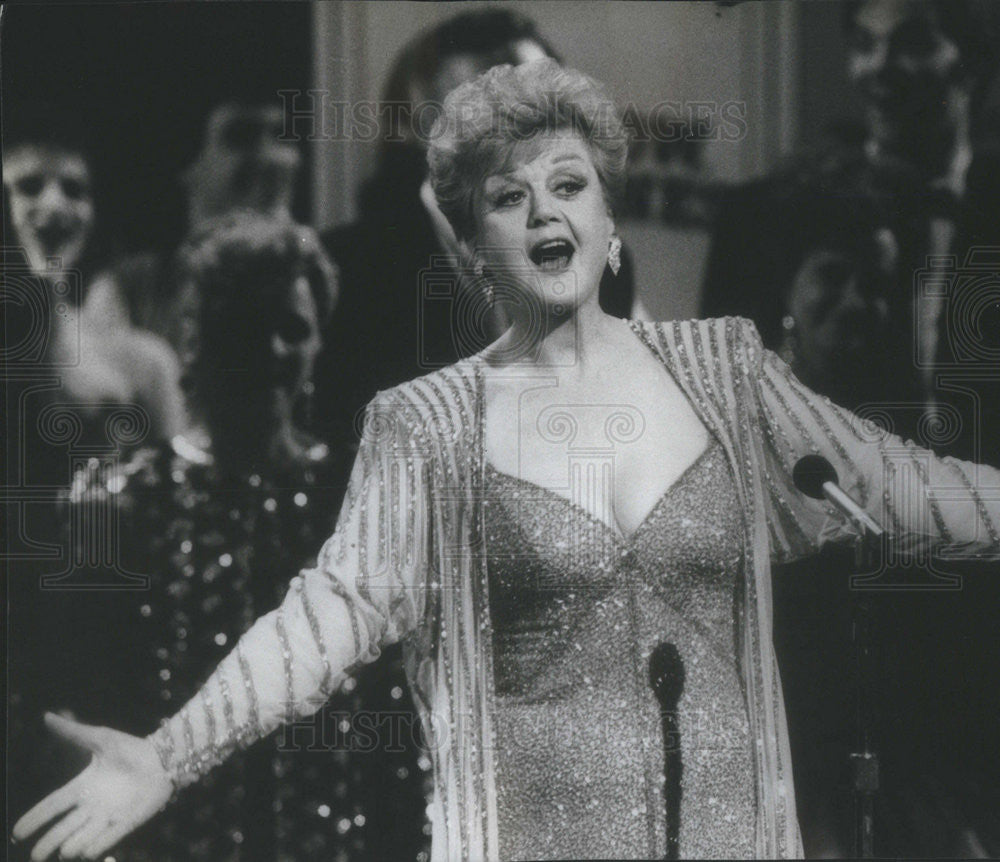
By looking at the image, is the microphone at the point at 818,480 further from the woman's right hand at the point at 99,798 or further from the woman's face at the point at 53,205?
the woman's face at the point at 53,205

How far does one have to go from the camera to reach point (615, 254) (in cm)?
313

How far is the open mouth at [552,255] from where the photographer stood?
3.10 m

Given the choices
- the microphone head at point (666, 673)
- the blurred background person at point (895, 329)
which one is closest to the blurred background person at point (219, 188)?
the blurred background person at point (895, 329)

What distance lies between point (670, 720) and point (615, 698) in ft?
0.48

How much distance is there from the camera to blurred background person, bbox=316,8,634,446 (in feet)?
10.3

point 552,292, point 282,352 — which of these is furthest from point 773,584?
point 282,352

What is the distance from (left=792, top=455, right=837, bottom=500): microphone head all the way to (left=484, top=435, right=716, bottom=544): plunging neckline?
230 millimetres

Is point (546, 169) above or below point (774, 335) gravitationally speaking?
above

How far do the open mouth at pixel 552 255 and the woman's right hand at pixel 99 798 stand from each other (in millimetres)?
1561

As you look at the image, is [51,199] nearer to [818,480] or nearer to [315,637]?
[315,637]

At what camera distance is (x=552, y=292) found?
3.11 metres

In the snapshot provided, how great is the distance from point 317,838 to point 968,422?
6.47 feet

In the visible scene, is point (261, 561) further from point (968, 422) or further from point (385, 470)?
point (968, 422)

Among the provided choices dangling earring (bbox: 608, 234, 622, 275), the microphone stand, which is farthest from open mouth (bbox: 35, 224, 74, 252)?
the microphone stand
